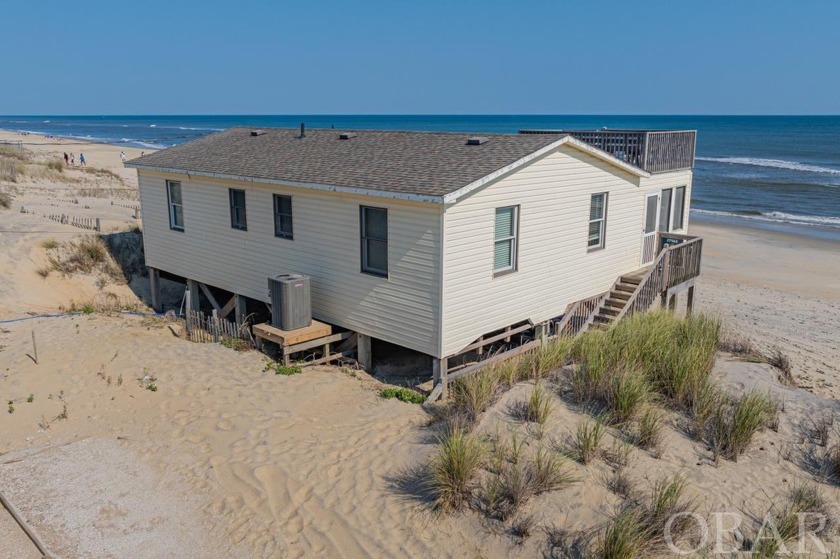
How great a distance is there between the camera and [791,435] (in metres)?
9.70

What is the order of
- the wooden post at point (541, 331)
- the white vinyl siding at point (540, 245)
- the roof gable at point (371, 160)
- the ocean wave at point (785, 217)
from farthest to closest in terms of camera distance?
the ocean wave at point (785, 217) → the wooden post at point (541, 331) → the white vinyl siding at point (540, 245) → the roof gable at point (371, 160)

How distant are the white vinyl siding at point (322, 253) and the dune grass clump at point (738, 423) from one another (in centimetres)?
499

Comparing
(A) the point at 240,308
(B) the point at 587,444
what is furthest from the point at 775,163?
(B) the point at 587,444

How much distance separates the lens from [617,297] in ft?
54.9

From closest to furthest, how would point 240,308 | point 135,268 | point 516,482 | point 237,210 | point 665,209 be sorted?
1. point 516,482
2. point 237,210
3. point 240,308
4. point 665,209
5. point 135,268

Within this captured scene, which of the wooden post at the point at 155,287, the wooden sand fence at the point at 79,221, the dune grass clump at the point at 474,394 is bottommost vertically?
the wooden post at the point at 155,287

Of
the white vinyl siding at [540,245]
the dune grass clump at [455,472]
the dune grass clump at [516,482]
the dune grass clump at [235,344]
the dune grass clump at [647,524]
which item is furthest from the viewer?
the dune grass clump at [235,344]

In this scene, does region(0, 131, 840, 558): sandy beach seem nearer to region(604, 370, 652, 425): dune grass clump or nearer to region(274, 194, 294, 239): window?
region(604, 370, 652, 425): dune grass clump

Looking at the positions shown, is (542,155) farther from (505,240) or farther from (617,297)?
(617,297)

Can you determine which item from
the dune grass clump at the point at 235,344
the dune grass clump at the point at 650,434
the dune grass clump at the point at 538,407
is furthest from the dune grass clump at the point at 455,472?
the dune grass clump at the point at 235,344

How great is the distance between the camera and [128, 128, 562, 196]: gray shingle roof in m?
12.7

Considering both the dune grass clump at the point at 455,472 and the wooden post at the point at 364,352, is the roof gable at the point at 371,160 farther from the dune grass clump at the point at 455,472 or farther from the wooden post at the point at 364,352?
the dune grass clump at the point at 455,472

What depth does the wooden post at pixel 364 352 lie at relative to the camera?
564 inches

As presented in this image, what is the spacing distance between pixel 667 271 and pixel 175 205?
13256mm
